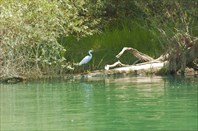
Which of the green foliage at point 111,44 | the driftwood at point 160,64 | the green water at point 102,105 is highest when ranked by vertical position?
the green foliage at point 111,44

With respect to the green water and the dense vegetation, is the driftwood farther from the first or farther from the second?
the green water

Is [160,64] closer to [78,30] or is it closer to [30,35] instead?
[78,30]

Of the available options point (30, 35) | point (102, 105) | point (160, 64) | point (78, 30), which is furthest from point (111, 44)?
point (102, 105)

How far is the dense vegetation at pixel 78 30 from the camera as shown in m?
26.1

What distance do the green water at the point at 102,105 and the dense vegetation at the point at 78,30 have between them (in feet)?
6.40

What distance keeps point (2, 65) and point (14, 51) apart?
66cm

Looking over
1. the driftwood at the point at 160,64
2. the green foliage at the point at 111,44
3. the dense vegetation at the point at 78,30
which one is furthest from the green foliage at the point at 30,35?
the green foliage at the point at 111,44

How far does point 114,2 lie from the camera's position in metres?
34.6

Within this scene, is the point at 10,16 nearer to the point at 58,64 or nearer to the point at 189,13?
→ the point at 58,64

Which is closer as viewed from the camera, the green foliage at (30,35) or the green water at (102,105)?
the green water at (102,105)

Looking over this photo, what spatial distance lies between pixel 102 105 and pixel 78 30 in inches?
555

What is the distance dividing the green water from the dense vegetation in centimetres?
195

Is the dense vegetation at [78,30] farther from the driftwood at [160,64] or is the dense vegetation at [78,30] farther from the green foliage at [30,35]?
the driftwood at [160,64]

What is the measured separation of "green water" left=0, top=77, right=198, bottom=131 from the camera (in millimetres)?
12688
